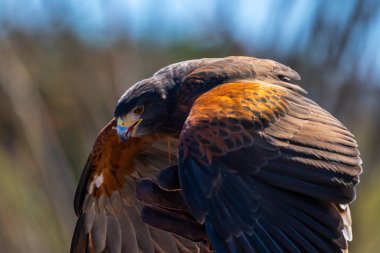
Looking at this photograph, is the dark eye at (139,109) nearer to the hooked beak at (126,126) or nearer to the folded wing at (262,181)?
the hooked beak at (126,126)

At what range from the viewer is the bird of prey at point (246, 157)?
232 inches

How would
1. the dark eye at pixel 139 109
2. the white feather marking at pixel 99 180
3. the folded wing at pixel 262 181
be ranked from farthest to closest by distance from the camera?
the white feather marking at pixel 99 180 < the dark eye at pixel 139 109 < the folded wing at pixel 262 181

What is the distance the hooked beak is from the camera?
267 inches

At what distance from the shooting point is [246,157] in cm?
607

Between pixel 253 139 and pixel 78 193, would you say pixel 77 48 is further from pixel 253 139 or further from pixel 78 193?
pixel 253 139

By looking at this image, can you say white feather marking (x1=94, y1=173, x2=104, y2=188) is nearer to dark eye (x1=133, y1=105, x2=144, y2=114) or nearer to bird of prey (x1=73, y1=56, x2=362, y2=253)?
bird of prey (x1=73, y1=56, x2=362, y2=253)

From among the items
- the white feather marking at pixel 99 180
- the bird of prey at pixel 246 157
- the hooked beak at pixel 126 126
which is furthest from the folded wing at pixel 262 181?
the white feather marking at pixel 99 180

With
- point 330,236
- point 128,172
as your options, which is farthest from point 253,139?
point 128,172

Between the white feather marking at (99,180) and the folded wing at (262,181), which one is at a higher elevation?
the folded wing at (262,181)

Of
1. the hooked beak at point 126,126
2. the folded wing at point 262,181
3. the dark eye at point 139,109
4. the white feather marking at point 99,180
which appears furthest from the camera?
the white feather marking at point 99,180

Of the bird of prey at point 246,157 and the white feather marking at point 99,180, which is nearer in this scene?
the bird of prey at point 246,157

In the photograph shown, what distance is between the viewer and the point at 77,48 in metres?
12.3

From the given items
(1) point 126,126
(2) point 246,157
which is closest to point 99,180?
(1) point 126,126

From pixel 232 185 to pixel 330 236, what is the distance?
0.64 metres
